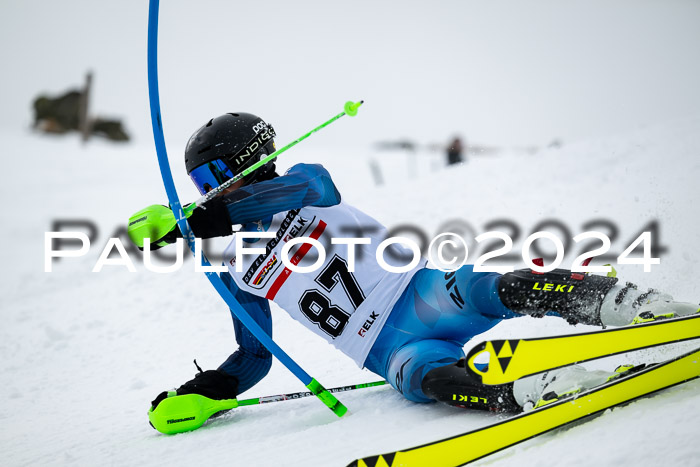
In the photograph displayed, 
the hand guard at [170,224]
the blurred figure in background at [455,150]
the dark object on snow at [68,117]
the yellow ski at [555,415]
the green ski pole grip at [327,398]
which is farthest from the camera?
the dark object on snow at [68,117]

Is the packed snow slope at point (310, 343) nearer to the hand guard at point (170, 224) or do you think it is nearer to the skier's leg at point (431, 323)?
the skier's leg at point (431, 323)

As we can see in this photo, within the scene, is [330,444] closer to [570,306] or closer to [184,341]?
[570,306]

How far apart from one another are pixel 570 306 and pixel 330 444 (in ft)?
3.41

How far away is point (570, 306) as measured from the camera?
7.55 ft

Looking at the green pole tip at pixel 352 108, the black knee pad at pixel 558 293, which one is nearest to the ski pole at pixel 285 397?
the black knee pad at pixel 558 293

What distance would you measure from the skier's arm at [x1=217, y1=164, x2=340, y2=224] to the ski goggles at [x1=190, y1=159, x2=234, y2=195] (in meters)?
0.38

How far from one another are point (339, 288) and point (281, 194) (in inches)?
23.6

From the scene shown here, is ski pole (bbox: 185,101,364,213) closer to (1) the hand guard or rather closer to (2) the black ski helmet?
(1) the hand guard

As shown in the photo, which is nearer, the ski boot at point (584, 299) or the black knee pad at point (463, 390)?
the ski boot at point (584, 299)

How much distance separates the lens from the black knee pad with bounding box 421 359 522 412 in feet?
7.41

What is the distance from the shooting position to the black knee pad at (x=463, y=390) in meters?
2.26

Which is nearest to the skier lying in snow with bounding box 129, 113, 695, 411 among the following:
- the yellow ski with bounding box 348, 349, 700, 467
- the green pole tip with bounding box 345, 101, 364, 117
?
the green pole tip with bounding box 345, 101, 364, 117

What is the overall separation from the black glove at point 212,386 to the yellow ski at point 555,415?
4.60 feet

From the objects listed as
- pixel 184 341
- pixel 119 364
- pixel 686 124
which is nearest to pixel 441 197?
pixel 686 124
